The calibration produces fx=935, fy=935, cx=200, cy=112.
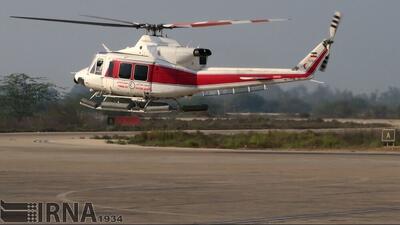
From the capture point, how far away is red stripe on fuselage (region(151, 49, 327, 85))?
4050 cm

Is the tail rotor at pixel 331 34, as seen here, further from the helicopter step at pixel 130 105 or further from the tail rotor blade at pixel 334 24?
the helicopter step at pixel 130 105

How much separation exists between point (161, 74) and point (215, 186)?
60.2 ft

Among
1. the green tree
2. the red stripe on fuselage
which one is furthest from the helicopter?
the green tree

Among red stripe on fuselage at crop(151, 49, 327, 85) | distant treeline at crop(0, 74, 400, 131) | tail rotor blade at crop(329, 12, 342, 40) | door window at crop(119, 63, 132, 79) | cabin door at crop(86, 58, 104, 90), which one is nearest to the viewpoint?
red stripe on fuselage at crop(151, 49, 327, 85)

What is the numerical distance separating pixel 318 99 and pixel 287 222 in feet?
413

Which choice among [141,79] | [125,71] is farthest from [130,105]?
[125,71]

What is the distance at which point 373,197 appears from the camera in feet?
73.5

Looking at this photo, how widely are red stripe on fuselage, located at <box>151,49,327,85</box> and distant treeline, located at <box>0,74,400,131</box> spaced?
10.4m

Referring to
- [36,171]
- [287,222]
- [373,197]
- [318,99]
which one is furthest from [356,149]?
[318,99]

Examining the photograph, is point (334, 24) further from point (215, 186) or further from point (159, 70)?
point (215, 186)

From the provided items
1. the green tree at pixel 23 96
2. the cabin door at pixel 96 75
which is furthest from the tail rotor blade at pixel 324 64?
the green tree at pixel 23 96

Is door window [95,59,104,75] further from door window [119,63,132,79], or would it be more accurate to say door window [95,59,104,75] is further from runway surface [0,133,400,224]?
runway surface [0,133,400,224]

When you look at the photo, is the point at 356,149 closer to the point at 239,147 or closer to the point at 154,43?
the point at 239,147

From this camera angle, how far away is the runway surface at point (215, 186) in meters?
18.6
